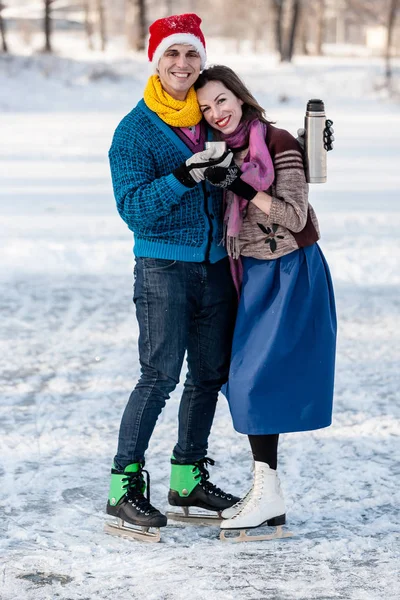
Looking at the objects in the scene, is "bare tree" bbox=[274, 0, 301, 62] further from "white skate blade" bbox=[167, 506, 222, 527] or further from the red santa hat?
"white skate blade" bbox=[167, 506, 222, 527]

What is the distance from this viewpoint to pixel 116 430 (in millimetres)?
A: 4812

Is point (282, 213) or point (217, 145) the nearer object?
point (217, 145)

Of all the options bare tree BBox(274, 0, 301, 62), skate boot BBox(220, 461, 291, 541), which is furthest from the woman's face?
bare tree BBox(274, 0, 301, 62)

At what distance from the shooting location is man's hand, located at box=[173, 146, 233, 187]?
325 cm

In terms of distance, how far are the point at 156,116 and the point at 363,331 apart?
3464mm

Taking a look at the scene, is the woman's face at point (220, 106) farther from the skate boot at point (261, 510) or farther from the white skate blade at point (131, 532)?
the white skate blade at point (131, 532)

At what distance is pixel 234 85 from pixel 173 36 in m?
0.28

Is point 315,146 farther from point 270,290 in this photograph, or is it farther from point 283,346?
point 283,346

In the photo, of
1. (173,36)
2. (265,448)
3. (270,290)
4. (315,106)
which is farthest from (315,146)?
(265,448)

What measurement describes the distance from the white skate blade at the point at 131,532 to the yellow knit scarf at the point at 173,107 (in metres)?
1.42

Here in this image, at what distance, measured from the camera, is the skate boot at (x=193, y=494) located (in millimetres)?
3779

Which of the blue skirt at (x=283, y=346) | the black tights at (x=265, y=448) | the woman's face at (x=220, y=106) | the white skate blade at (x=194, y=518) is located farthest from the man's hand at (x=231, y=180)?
the white skate blade at (x=194, y=518)

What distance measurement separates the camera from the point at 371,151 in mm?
15836

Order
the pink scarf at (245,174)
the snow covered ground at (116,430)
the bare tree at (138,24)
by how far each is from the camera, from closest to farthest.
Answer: the snow covered ground at (116,430), the pink scarf at (245,174), the bare tree at (138,24)
